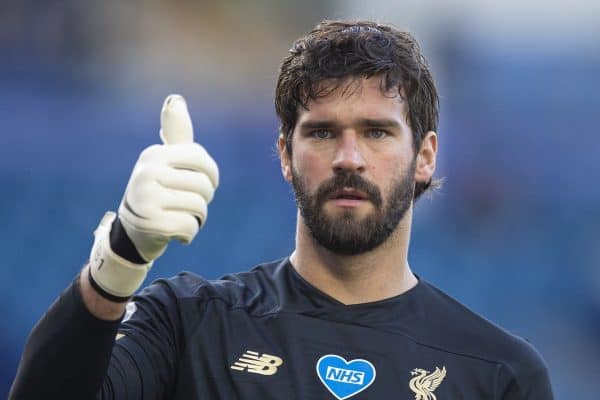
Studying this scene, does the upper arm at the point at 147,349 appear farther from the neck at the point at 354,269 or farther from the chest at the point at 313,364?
the neck at the point at 354,269

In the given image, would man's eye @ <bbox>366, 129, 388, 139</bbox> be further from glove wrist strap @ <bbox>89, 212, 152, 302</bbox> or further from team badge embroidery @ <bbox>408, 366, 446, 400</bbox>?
glove wrist strap @ <bbox>89, 212, 152, 302</bbox>

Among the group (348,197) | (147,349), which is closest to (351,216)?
(348,197)

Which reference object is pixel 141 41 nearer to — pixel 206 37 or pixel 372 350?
pixel 206 37

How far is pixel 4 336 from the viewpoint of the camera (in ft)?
18.5

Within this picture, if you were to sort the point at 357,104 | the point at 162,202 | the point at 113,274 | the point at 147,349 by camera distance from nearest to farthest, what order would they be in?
the point at 162,202 < the point at 113,274 < the point at 147,349 < the point at 357,104

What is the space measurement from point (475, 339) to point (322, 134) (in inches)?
25.6

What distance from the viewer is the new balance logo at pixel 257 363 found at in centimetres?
232

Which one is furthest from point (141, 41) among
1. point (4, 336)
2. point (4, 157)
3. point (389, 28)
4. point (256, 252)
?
point (389, 28)

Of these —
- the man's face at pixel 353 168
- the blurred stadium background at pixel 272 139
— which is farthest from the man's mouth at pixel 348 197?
the blurred stadium background at pixel 272 139

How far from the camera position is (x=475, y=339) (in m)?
2.48

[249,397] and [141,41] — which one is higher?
[141,41]

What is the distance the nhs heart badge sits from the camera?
7.66 feet

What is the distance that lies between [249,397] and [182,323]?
25 centimetres

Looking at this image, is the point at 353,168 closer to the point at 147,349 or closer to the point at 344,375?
the point at 344,375
